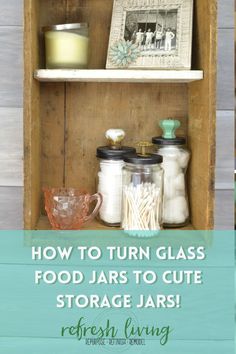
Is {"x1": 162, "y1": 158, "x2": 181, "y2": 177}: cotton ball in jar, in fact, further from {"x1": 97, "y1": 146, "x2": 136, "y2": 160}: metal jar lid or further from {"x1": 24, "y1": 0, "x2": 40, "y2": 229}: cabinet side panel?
{"x1": 24, "y1": 0, "x2": 40, "y2": 229}: cabinet side panel

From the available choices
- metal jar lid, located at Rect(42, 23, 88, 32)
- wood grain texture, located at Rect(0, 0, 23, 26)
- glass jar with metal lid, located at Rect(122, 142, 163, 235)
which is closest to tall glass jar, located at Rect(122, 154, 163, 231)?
glass jar with metal lid, located at Rect(122, 142, 163, 235)

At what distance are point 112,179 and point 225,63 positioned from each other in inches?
15.8

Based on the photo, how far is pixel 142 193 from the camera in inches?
47.9

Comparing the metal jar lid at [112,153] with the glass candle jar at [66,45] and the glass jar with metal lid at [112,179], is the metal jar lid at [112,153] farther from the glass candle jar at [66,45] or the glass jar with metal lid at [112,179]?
the glass candle jar at [66,45]

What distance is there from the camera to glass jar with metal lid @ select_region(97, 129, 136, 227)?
1.29 meters

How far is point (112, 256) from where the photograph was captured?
119 centimetres

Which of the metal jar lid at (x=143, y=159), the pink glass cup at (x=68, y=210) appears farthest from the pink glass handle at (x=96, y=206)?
the metal jar lid at (x=143, y=159)

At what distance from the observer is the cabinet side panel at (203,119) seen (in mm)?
1135

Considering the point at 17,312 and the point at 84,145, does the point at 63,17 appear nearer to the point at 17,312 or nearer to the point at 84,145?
the point at 84,145

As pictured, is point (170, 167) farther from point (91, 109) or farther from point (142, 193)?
point (91, 109)

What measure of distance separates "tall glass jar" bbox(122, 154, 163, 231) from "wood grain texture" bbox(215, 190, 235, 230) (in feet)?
0.67

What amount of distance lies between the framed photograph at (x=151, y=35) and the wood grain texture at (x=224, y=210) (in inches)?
13.4

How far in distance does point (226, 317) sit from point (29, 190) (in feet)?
1.71

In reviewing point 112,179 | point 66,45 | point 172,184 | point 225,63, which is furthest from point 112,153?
point 225,63
